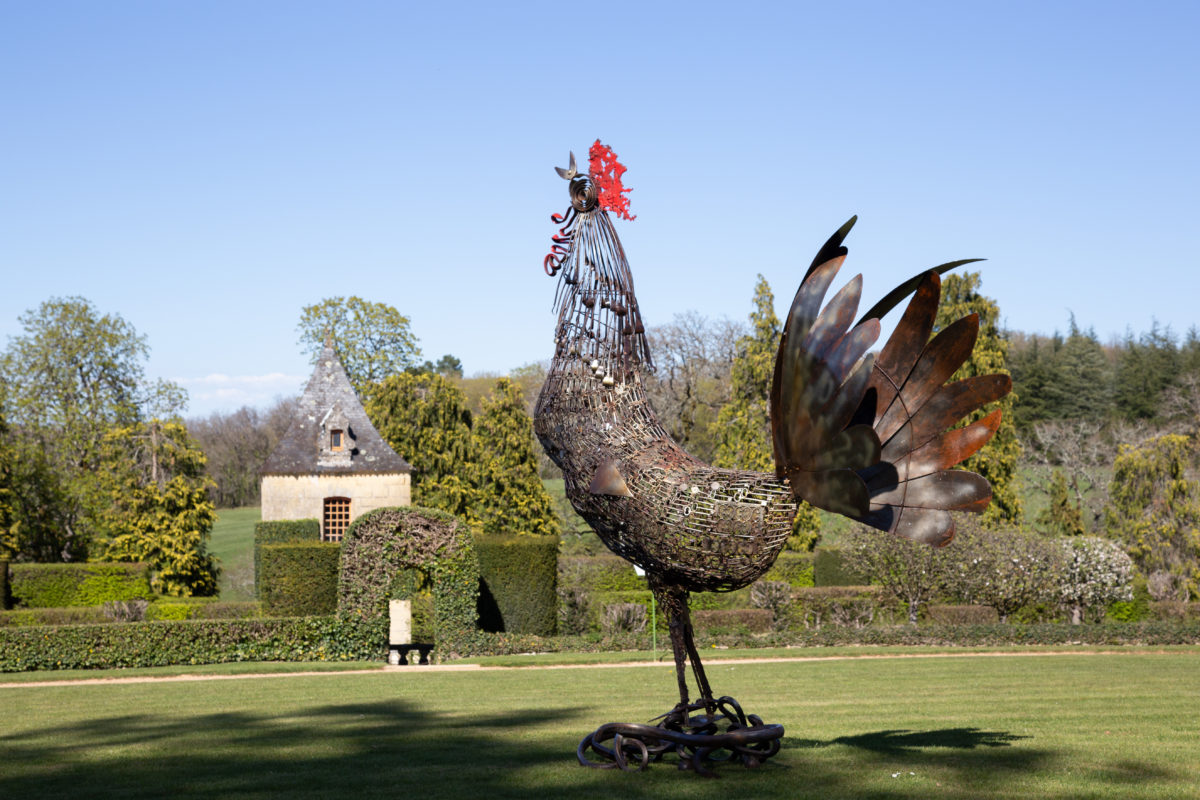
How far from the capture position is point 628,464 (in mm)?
7672

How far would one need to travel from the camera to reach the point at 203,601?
29.3 meters

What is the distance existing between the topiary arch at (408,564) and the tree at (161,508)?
1426 cm

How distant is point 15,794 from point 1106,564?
24.4 m

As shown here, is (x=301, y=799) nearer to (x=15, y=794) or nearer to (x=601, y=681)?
(x=15, y=794)

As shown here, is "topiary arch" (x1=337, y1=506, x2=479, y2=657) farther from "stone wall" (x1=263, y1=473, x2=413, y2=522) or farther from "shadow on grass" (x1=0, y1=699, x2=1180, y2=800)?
"stone wall" (x1=263, y1=473, x2=413, y2=522)

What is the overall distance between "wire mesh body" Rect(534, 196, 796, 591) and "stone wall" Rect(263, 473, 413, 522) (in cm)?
2772

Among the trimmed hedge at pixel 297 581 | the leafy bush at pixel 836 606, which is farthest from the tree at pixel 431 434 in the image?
the leafy bush at pixel 836 606

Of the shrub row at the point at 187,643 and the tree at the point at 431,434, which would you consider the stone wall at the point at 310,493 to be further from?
the shrub row at the point at 187,643

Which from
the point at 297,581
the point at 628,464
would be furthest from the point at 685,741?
the point at 297,581

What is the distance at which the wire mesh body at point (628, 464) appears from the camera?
7375 millimetres

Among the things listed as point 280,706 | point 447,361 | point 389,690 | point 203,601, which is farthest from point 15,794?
point 447,361

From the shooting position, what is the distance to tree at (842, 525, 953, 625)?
24.0 metres

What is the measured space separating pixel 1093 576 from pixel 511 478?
691 inches

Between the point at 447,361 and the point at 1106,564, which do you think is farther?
the point at 447,361
